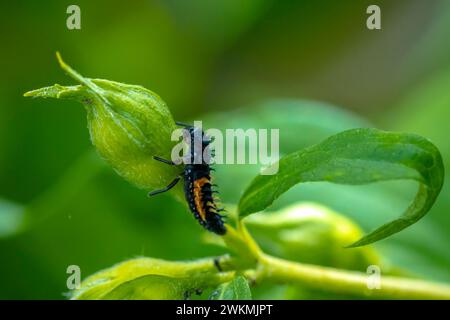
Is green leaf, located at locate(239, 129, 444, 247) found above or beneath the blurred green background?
beneath

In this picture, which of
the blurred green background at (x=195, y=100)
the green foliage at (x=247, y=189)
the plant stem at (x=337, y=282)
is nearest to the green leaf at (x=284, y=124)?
the blurred green background at (x=195, y=100)

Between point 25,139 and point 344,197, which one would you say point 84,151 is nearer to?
point 25,139

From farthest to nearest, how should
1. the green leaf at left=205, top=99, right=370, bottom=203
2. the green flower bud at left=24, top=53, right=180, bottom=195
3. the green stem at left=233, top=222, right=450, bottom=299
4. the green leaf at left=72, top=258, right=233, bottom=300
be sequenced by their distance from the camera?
the green leaf at left=205, top=99, right=370, bottom=203 < the green stem at left=233, top=222, right=450, bottom=299 < the green leaf at left=72, top=258, right=233, bottom=300 < the green flower bud at left=24, top=53, right=180, bottom=195

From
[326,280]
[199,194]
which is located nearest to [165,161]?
[199,194]

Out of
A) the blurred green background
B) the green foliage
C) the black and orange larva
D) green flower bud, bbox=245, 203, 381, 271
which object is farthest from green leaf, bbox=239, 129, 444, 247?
the blurred green background

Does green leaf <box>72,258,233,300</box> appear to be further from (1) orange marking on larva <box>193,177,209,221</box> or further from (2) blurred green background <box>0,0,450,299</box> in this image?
(2) blurred green background <box>0,0,450,299</box>

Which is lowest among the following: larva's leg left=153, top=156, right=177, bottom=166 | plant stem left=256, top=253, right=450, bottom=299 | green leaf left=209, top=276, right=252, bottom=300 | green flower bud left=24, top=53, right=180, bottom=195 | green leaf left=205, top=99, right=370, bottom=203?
green leaf left=209, top=276, right=252, bottom=300
